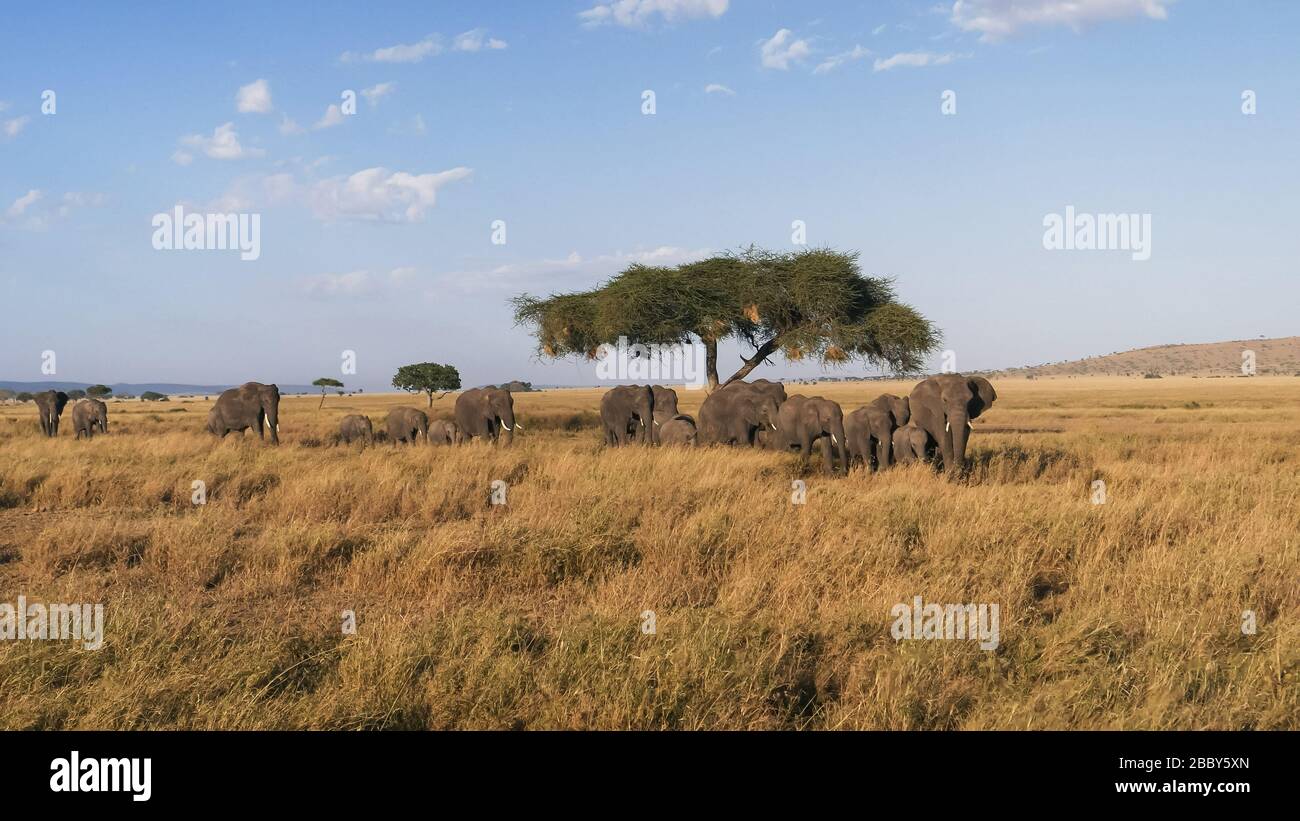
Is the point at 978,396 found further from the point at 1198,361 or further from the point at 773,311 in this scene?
the point at 1198,361

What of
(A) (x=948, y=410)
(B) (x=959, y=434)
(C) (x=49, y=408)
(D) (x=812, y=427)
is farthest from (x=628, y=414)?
(C) (x=49, y=408)

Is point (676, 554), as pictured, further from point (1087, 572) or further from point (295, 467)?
point (295, 467)

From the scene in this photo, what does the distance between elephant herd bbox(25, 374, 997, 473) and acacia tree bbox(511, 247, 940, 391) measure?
6.76 metres

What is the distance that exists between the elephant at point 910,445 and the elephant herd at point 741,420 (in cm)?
2

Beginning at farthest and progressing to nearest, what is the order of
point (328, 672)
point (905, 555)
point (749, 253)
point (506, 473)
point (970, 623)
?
point (749, 253)
point (506, 473)
point (905, 555)
point (970, 623)
point (328, 672)

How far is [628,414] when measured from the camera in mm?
21875

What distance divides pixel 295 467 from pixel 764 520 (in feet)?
27.9

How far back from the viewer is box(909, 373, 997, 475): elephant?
46.9 feet

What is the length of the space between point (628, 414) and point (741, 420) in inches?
143

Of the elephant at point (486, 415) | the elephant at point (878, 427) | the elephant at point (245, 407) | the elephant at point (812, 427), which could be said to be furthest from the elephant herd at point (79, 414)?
the elephant at point (878, 427)

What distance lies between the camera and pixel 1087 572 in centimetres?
702

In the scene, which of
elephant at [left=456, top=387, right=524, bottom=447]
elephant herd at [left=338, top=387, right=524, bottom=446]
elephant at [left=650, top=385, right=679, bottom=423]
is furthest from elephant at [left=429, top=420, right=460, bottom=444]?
elephant at [left=650, top=385, right=679, bottom=423]
